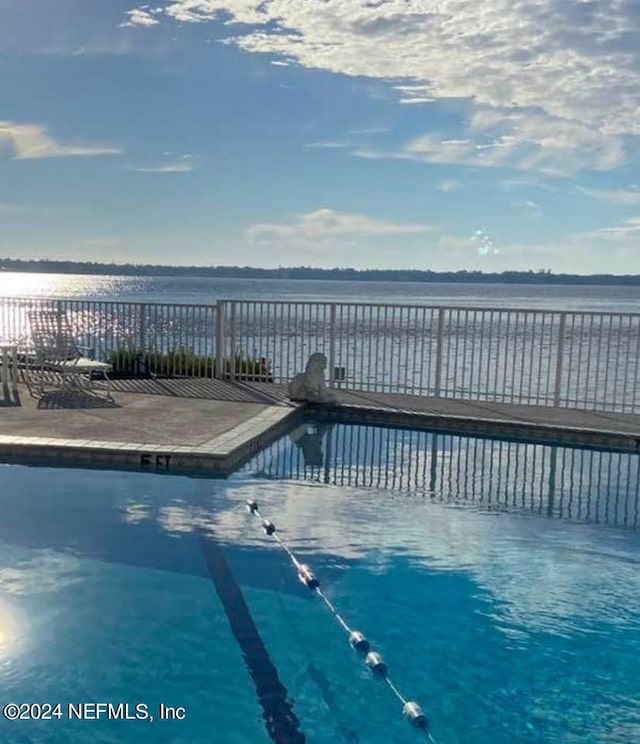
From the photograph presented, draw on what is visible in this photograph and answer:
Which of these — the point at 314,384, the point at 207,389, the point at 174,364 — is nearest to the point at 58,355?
the point at 207,389

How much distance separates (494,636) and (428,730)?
916mm

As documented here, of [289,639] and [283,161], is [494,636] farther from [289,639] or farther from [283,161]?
[283,161]

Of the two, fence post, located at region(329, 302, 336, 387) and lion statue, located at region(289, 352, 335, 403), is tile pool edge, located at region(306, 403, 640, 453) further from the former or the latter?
fence post, located at region(329, 302, 336, 387)

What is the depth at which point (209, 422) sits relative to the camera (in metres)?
7.67

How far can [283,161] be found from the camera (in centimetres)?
2002

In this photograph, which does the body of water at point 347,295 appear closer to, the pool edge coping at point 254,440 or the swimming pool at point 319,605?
the pool edge coping at point 254,440

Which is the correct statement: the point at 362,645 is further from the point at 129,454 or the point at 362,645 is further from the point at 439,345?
the point at 439,345

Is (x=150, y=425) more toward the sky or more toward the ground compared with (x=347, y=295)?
more toward the ground

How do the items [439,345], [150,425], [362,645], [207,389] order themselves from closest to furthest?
[362,645], [150,425], [439,345], [207,389]

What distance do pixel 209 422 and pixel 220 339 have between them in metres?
2.92

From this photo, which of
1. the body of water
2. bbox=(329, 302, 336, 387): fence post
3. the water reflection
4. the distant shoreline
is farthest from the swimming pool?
the distant shoreline

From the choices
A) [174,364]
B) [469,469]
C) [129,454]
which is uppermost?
[174,364]

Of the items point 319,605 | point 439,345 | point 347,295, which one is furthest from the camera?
point 347,295

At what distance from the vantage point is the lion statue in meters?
8.90
